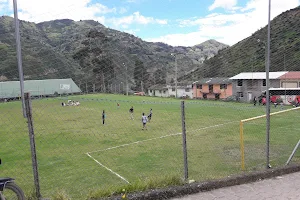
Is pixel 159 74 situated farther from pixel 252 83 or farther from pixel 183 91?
pixel 183 91

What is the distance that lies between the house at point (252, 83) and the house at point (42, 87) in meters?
21.5

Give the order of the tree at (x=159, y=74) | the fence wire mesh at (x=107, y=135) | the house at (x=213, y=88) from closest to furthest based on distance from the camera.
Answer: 1. the fence wire mesh at (x=107, y=135)
2. the tree at (x=159, y=74)
3. the house at (x=213, y=88)

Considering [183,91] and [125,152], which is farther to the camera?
[183,91]

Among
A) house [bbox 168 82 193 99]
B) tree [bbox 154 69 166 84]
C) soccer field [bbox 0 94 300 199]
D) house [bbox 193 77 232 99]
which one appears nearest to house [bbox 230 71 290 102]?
house [bbox 193 77 232 99]

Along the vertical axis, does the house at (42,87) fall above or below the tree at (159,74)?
below

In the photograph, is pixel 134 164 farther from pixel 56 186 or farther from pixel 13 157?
pixel 13 157

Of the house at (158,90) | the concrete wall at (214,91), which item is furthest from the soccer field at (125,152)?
the house at (158,90)

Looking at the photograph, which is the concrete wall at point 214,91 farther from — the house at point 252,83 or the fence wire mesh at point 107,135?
the fence wire mesh at point 107,135

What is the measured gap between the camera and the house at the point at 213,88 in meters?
40.3

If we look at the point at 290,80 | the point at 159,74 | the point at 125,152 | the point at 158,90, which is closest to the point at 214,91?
the point at 158,90

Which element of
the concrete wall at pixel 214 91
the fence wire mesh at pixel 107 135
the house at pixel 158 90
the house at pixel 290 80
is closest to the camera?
the fence wire mesh at pixel 107 135

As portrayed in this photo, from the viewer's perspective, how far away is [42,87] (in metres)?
20.7

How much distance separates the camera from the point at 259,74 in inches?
1396

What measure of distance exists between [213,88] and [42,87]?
26664 mm
